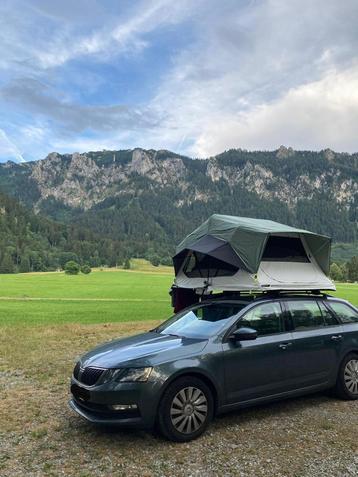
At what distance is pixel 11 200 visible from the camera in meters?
184

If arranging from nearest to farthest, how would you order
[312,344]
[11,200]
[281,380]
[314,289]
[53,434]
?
[53,434], [281,380], [312,344], [314,289], [11,200]

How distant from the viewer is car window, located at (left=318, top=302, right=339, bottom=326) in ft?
25.4

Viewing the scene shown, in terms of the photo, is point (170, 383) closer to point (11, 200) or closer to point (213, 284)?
point (213, 284)

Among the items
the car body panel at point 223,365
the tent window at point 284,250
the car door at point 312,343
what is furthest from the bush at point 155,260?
the car body panel at point 223,365

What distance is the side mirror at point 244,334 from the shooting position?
20.6 ft

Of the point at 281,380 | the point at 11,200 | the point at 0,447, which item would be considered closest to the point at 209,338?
the point at 281,380

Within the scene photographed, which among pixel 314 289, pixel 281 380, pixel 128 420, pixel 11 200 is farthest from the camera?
pixel 11 200

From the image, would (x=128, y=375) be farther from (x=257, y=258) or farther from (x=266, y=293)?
(x=257, y=258)

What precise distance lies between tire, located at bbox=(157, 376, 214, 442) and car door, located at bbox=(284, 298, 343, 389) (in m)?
1.65

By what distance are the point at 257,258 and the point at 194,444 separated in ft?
13.5

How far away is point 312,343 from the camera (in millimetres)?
7199

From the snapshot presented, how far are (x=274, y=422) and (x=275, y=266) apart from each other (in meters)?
3.39

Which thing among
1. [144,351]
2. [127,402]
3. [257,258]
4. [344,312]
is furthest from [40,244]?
[127,402]

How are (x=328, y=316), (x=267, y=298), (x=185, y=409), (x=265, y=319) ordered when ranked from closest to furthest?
(x=185, y=409), (x=265, y=319), (x=267, y=298), (x=328, y=316)
